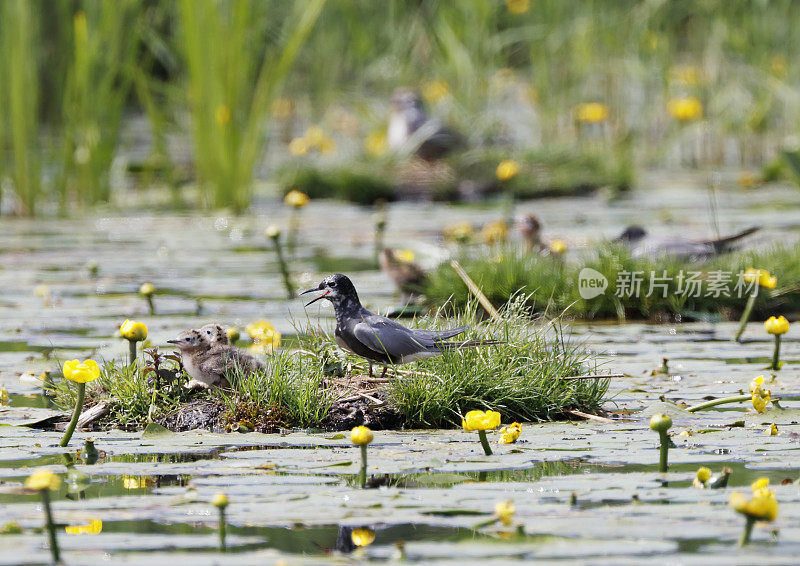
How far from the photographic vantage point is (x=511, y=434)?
3.86 meters

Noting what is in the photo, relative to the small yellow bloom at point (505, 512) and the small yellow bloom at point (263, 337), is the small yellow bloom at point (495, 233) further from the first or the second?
the small yellow bloom at point (505, 512)

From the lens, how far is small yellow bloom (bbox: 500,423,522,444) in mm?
3854

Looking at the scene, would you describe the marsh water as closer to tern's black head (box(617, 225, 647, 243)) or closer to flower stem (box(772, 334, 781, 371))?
flower stem (box(772, 334, 781, 371))

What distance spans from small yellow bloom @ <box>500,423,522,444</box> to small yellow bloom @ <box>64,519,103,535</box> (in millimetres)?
1190

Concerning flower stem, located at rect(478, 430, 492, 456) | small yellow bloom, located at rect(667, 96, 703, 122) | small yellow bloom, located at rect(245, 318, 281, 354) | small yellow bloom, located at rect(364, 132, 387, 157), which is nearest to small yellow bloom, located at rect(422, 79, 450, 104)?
small yellow bloom, located at rect(364, 132, 387, 157)

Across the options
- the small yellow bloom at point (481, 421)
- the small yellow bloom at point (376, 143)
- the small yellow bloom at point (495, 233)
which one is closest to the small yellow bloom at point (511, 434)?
the small yellow bloom at point (481, 421)

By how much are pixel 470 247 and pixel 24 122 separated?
368 cm

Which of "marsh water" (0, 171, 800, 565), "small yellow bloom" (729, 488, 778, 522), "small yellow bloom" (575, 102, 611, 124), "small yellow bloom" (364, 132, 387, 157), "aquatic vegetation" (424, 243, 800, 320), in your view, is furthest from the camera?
"small yellow bloom" (364, 132, 387, 157)

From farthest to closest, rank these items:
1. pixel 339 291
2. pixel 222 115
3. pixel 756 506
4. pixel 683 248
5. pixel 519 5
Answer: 1. pixel 519 5
2. pixel 222 115
3. pixel 683 248
4. pixel 339 291
5. pixel 756 506

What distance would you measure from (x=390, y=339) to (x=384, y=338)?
19 millimetres

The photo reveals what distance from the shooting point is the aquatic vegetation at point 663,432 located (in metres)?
3.45

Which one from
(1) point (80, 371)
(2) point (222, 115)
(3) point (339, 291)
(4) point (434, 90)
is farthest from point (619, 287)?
(4) point (434, 90)

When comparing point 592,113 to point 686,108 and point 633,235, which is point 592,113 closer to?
point 686,108

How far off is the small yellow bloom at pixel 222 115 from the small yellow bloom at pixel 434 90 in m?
4.91
